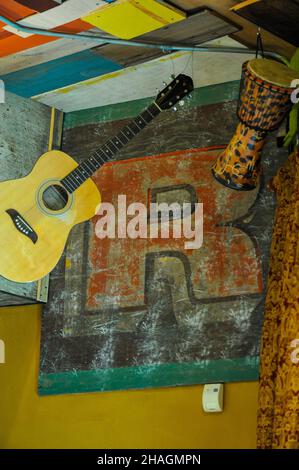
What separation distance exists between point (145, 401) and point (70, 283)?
24.5 inches

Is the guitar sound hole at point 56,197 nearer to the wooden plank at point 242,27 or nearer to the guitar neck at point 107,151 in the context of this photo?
the guitar neck at point 107,151

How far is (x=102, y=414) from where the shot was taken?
4.54 m

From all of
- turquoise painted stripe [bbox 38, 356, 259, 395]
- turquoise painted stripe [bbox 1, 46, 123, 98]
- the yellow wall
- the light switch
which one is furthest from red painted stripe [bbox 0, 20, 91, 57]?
the light switch

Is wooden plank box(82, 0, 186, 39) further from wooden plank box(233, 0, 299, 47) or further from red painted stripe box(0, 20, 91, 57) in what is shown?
wooden plank box(233, 0, 299, 47)

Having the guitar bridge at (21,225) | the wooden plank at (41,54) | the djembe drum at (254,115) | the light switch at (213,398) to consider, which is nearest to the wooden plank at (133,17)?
the wooden plank at (41,54)

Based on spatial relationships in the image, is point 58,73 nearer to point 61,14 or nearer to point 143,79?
point 143,79

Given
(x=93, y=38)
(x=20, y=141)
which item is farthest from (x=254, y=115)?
(x=20, y=141)

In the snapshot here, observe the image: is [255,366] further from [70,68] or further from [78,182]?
[70,68]

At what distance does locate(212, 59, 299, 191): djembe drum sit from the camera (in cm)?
395

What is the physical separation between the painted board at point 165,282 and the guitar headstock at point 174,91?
5.8 inches

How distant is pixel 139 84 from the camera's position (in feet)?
15.5

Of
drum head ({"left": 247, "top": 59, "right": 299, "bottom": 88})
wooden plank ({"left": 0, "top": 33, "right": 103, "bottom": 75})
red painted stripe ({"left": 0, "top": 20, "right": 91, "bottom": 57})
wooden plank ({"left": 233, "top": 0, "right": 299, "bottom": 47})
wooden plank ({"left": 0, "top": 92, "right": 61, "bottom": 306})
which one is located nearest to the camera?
drum head ({"left": 247, "top": 59, "right": 299, "bottom": 88})

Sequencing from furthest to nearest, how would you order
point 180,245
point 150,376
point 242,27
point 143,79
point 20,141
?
point 20,141 → point 143,79 → point 180,245 → point 150,376 → point 242,27

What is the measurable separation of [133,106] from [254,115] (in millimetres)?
932
